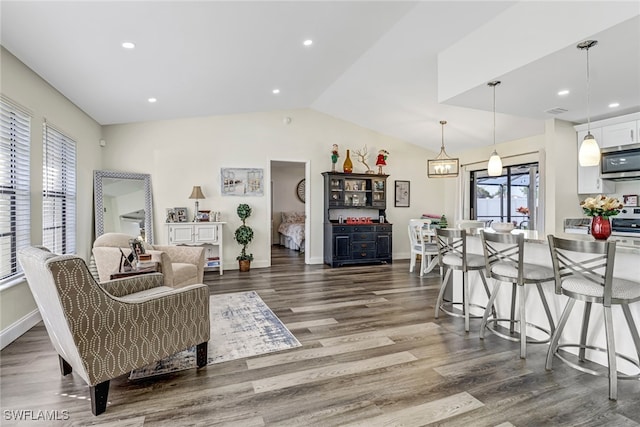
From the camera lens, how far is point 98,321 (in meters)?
1.87

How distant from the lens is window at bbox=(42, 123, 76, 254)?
3.64m

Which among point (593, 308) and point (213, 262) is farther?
point (213, 262)

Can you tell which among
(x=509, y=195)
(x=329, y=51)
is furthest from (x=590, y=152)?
(x=509, y=195)

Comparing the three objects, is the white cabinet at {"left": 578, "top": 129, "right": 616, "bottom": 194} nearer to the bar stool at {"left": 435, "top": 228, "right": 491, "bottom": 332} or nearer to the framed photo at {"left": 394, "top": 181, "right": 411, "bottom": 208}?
the bar stool at {"left": 435, "top": 228, "right": 491, "bottom": 332}

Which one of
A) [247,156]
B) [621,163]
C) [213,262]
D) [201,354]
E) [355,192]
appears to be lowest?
[201,354]

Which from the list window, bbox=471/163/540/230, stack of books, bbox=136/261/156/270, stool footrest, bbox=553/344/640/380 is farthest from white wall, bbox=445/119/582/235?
stack of books, bbox=136/261/156/270

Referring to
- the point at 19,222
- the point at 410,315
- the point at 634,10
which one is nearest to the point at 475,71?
the point at 634,10

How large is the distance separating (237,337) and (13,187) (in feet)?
7.93

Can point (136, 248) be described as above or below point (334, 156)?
below

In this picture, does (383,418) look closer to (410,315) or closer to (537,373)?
(537,373)

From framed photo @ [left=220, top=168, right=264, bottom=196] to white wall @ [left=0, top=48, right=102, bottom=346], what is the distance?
7.16ft

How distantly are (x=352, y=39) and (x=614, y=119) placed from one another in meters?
3.46

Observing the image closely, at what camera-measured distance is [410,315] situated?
3619 mm

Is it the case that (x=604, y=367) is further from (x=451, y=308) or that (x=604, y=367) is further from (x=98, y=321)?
(x=98, y=321)
